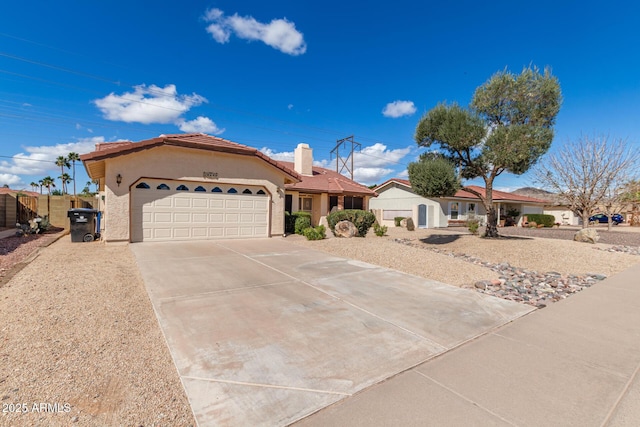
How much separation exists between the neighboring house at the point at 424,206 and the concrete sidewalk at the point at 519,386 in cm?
2008

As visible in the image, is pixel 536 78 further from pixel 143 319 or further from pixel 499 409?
pixel 143 319

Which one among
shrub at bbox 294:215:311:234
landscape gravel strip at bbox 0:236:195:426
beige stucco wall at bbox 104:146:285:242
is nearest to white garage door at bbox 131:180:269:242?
beige stucco wall at bbox 104:146:285:242

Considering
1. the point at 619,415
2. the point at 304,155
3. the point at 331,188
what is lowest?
the point at 619,415

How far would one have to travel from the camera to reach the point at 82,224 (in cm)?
1120

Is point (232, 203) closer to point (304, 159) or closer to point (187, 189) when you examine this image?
point (187, 189)

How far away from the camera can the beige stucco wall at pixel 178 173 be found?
416 inches

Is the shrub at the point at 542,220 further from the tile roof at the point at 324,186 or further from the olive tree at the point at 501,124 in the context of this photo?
the olive tree at the point at 501,124

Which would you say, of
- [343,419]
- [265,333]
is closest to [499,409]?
[343,419]

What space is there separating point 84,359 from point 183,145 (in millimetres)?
9751

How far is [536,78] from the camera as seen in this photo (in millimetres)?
11836

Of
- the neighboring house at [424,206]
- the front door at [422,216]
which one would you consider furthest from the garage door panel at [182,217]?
the front door at [422,216]

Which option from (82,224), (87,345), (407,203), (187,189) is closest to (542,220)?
(407,203)

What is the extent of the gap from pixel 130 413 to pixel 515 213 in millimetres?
36448

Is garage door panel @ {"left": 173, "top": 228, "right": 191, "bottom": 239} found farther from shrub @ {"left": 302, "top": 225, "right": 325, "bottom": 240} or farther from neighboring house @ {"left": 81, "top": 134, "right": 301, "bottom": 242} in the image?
shrub @ {"left": 302, "top": 225, "right": 325, "bottom": 240}
